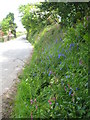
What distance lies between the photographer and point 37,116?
8.51 feet

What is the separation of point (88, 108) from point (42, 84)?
1660 millimetres

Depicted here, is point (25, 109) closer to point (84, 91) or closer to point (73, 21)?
point (84, 91)

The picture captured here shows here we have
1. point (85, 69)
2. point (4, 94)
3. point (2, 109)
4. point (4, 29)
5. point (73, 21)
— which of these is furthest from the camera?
point (4, 29)

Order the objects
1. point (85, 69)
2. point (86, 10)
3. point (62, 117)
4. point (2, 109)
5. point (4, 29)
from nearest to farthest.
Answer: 1. point (62, 117)
2. point (85, 69)
3. point (2, 109)
4. point (86, 10)
5. point (4, 29)

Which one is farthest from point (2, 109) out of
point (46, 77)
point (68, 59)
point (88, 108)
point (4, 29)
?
point (4, 29)

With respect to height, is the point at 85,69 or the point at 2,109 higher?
the point at 85,69

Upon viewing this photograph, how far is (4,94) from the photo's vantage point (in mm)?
4566

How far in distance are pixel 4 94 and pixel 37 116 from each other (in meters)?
2.17

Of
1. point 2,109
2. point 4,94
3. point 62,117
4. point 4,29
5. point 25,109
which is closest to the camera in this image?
point 62,117

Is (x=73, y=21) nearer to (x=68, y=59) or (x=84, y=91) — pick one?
(x=68, y=59)

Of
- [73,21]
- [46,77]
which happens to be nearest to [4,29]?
[73,21]

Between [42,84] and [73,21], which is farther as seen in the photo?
[73,21]

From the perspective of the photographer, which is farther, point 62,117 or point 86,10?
point 86,10

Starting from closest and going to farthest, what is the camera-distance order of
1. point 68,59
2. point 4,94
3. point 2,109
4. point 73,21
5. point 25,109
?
point 25,109
point 2,109
point 68,59
point 4,94
point 73,21
